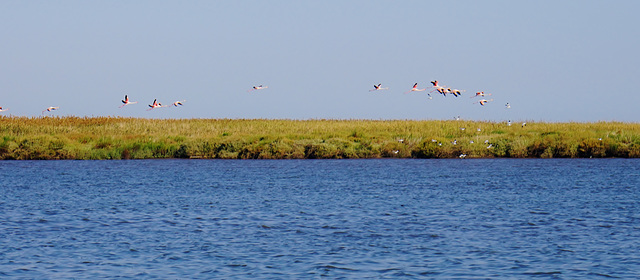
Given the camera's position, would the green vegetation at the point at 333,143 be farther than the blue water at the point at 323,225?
Yes

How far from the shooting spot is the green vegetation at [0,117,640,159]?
2012 inches

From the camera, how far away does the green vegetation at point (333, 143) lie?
168 feet

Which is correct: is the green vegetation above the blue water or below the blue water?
above

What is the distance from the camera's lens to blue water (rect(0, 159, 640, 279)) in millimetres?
15258

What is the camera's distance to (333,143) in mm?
52594

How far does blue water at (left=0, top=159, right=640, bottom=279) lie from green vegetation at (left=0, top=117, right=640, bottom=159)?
11.0m

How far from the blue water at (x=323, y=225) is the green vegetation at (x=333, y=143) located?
433 inches

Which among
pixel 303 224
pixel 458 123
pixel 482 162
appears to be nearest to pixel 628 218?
pixel 303 224

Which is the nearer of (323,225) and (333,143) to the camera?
(323,225)

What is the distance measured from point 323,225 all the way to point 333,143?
104ft

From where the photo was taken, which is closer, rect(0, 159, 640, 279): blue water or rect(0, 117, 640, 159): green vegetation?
rect(0, 159, 640, 279): blue water

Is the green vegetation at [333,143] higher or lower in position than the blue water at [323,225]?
higher

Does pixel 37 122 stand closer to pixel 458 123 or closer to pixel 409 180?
pixel 458 123

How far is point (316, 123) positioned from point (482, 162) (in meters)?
20.7
